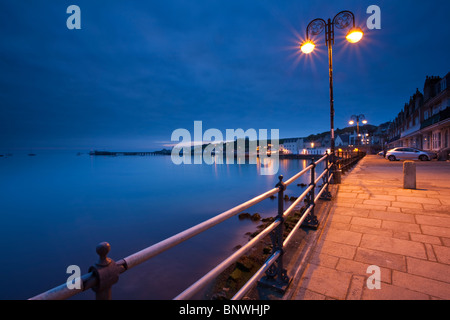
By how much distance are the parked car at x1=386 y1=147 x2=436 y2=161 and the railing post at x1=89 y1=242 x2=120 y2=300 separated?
28948mm

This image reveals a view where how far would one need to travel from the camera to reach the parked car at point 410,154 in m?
21.4

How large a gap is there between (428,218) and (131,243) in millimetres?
13896

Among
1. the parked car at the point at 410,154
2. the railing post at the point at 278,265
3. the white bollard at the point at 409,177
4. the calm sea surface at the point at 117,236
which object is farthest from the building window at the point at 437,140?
the railing post at the point at 278,265

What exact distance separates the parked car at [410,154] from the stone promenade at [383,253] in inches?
824

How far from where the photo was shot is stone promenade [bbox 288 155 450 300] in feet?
8.55

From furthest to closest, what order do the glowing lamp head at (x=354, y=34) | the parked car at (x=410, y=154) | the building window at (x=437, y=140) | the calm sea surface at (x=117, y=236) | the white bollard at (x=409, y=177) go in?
the building window at (x=437, y=140) → the parked car at (x=410, y=154) → the calm sea surface at (x=117, y=236) → the white bollard at (x=409, y=177) → the glowing lamp head at (x=354, y=34)

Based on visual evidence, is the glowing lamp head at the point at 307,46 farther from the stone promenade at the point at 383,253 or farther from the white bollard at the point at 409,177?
the stone promenade at the point at 383,253

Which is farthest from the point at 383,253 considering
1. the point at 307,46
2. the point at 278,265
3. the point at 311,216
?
the point at 307,46

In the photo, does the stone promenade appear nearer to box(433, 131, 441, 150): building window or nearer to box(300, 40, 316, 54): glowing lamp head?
box(300, 40, 316, 54): glowing lamp head

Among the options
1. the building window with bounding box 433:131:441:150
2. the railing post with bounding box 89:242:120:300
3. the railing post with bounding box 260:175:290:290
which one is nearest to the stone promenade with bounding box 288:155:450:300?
the railing post with bounding box 260:175:290:290

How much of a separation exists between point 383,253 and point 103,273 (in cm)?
404

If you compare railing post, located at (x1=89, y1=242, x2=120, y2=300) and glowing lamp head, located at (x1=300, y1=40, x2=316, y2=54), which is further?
glowing lamp head, located at (x1=300, y1=40, x2=316, y2=54)

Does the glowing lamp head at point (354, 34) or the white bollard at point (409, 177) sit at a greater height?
the glowing lamp head at point (354, 34)

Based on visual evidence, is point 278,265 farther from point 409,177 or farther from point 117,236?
point 117,236
